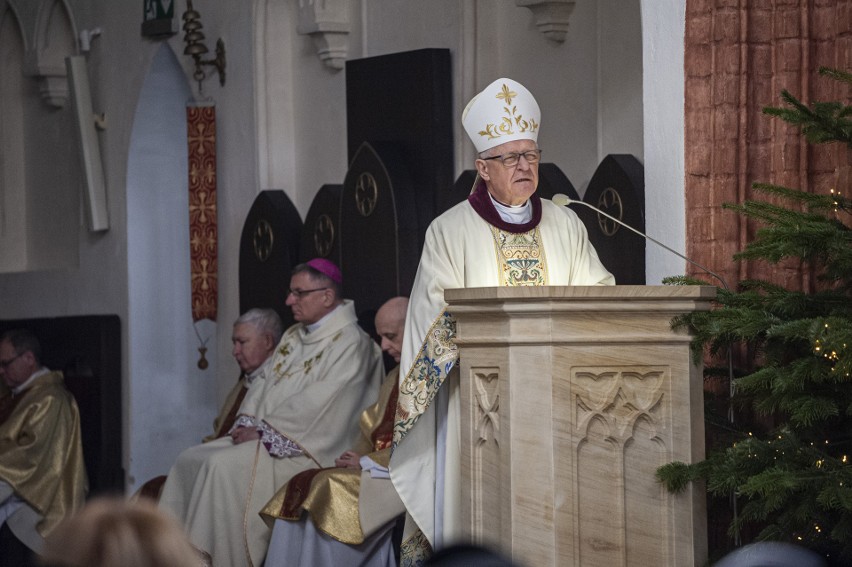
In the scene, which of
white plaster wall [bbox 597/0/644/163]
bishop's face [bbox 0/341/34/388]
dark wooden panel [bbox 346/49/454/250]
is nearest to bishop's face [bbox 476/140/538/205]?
white plaster wall [bbox 597/0/644/163]

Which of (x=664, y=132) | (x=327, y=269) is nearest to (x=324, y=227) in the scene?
(x=327, y=269)

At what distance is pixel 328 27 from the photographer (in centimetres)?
954

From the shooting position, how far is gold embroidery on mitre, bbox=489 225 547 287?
5301 millimetres

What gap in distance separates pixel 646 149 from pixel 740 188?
0.53 meters

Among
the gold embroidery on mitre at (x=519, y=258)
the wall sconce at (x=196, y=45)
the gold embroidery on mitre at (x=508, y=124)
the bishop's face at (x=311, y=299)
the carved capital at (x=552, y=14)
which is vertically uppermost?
the wall sconce at (x=196, y=45)

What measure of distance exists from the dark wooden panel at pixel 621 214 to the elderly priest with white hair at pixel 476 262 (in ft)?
4.02

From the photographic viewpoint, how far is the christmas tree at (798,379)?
156 inches

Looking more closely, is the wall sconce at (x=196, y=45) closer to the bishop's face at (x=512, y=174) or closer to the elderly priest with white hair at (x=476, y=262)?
the elderly priest with white hair at (x=476, y=262)

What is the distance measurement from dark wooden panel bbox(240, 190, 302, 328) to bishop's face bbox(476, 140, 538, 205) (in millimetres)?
4239

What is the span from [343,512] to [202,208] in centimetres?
446

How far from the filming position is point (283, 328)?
369 inches

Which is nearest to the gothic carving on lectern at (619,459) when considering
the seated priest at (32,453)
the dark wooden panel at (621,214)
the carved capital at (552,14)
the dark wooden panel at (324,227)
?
the dark wooden panel at (621,214)

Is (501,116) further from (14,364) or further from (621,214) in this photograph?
(14,364)

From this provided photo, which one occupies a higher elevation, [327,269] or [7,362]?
[327,269]
